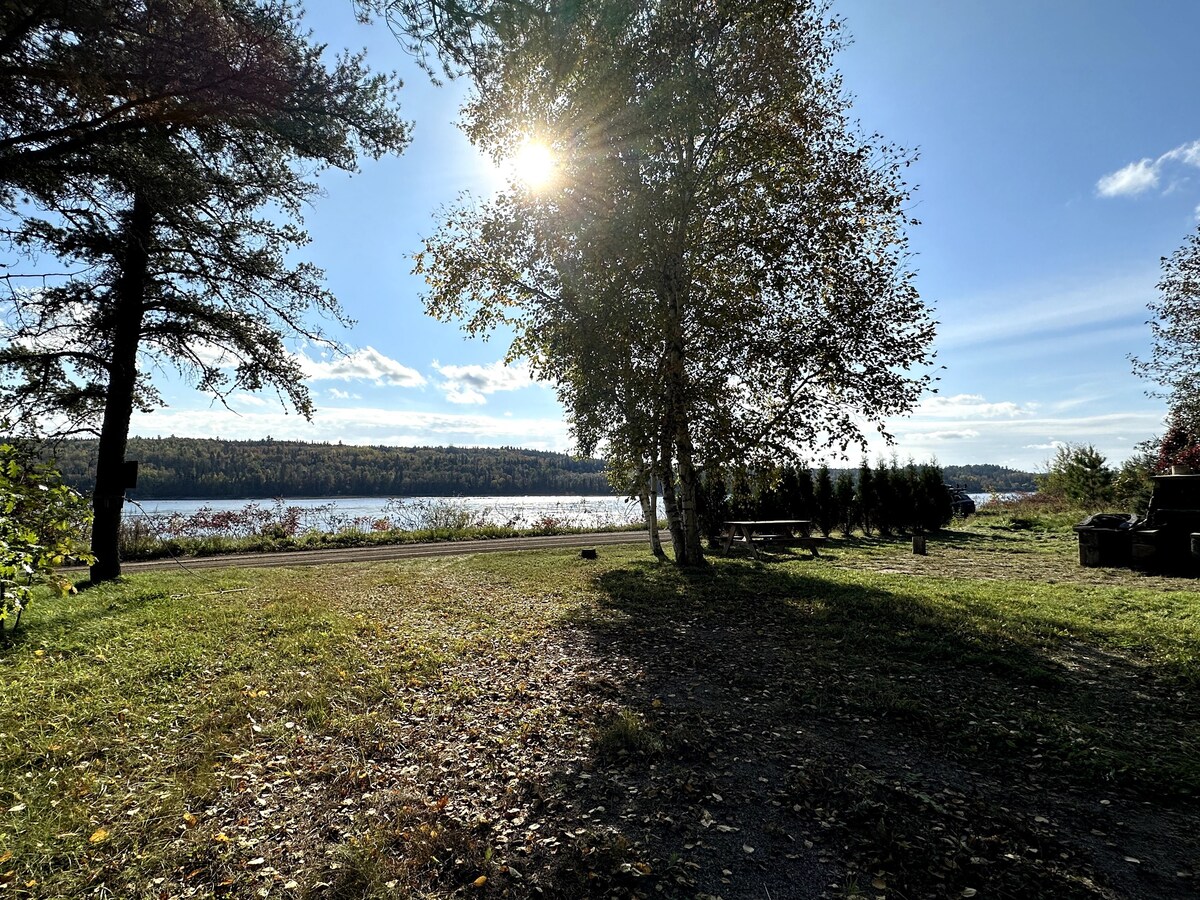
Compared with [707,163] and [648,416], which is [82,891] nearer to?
[648,416]

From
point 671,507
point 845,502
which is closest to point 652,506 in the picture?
point 671,507

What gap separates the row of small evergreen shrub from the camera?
834 inches

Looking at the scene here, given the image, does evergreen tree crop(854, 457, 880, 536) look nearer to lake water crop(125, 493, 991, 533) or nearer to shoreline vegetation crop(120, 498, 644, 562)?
lake water crop(125, 493, 991, 533)

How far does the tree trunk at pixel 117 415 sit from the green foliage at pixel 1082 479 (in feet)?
115

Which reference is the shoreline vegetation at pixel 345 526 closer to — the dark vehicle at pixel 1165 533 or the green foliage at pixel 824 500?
the green foliage at pixel 824 500

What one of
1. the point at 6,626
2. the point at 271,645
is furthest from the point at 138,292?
the point at 271,645

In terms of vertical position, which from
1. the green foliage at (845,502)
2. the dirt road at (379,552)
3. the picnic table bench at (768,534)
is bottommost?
the dirt road at (379,552)

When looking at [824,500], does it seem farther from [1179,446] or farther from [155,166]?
[155,166]

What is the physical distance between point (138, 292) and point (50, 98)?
605cm

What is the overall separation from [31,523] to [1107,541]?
17.7 metres

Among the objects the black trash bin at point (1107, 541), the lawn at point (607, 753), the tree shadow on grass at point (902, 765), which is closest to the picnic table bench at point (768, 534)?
the black trash bin at point (1107, 541)

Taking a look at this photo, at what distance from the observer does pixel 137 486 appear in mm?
10945

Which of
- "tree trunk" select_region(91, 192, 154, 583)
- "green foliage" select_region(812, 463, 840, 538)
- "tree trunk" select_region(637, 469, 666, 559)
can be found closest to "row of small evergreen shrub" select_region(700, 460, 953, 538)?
"green foliage" select_region(812, 463, 840, 538)

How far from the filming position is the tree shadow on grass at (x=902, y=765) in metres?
3.02
